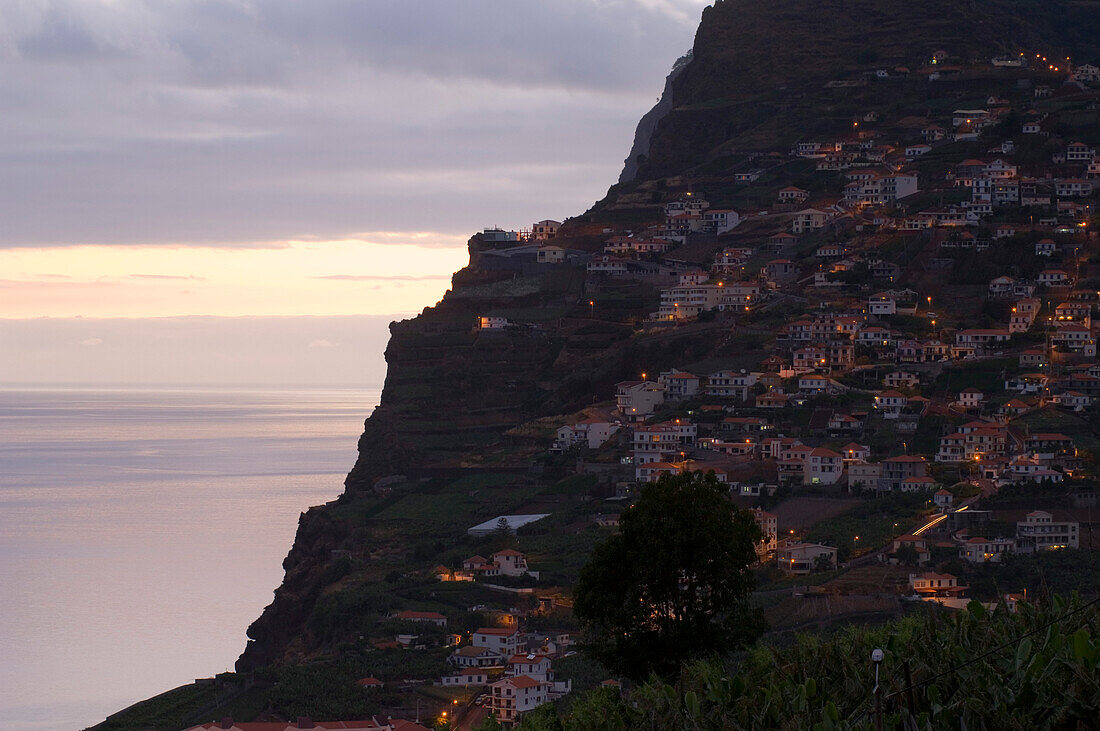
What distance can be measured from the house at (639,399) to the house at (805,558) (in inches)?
768

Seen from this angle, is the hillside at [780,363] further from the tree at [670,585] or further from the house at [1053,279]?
the tree at [670,585]

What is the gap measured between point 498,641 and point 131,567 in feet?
133

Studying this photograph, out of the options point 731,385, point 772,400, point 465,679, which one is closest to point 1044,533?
point 772,400

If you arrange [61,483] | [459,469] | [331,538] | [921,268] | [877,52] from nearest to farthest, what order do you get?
1. [331,538]
2. [459,469]
3. [921,268]
4. [877,52]
5. [61,483]

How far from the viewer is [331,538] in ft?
217

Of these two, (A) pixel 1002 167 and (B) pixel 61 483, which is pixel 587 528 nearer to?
(A) pixel 1002 167

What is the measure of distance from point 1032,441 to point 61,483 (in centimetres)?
9337

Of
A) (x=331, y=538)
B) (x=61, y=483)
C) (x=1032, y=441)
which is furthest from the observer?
(x=61, y=483)

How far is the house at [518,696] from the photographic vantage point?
40.5m

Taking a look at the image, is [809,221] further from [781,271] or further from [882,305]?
[882,305]

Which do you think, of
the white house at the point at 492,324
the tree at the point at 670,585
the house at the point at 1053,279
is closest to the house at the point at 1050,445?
the house at the point at 1053,279

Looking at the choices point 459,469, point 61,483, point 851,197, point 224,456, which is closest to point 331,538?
point 459,469

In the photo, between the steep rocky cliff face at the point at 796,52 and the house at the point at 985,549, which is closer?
Result: the house at the point at 985,549

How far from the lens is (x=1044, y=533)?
1989 inches
